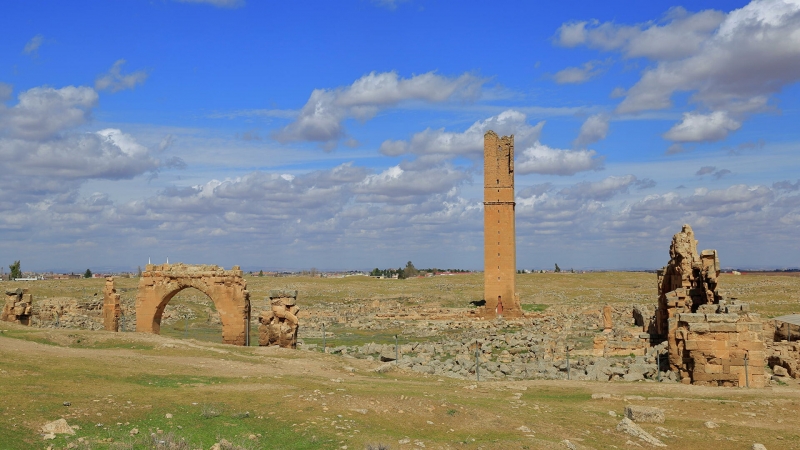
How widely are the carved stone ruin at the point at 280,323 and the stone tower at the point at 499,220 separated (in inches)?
1156

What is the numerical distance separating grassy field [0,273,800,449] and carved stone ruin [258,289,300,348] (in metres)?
1.92

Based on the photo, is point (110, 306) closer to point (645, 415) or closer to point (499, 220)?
point (645, 415)

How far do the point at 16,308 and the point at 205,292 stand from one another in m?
8.11

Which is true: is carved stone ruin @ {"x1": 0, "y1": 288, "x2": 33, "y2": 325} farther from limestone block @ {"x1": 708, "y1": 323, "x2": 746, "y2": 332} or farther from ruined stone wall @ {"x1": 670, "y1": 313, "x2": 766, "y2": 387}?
limestone block @ {"x1": 708, "y1": 323, "x2": 746, "y2": 332}

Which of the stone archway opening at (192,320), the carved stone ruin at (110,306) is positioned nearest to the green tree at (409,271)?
the stone archway opening at (192,320)

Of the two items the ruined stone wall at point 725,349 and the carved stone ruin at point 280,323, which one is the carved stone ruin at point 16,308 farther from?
the ruined stone wall at point 725,349

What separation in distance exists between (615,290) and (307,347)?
53149mm

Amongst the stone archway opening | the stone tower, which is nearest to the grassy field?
the stone archway opening

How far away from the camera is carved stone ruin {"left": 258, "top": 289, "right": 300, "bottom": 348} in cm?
A: 2420

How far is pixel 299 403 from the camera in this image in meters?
12.9

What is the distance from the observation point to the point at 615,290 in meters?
75.1

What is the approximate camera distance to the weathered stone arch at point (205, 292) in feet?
84.8

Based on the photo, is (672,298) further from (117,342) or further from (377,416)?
(117,342)

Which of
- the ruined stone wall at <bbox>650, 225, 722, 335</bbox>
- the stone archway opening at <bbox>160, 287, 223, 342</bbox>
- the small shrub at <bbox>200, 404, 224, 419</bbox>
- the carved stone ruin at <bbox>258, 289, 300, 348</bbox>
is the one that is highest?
the ruined stone wall at <bbox>650, 225, 722, 335</bbox>
